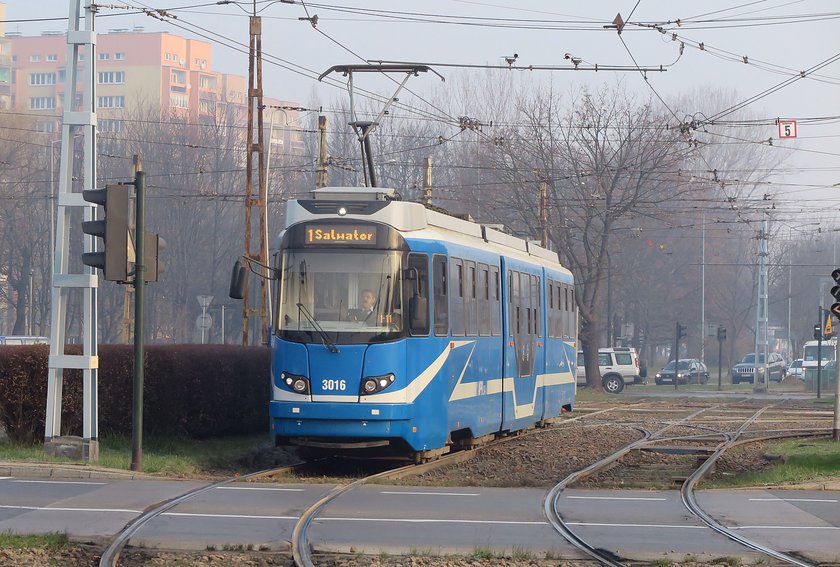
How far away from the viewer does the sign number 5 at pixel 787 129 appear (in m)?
33.0

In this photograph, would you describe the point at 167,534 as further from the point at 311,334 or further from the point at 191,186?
the point at 191,186

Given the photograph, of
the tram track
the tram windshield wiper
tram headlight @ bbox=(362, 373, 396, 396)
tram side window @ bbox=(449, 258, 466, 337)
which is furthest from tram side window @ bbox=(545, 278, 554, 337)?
the tram windshield wiper

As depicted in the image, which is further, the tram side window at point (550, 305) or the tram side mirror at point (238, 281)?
the tram side window at point (550, 305)

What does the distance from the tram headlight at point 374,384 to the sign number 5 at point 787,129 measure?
1989 cm

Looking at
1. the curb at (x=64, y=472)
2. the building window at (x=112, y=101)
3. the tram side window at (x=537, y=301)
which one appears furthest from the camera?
the building window at (x=112, y=101)

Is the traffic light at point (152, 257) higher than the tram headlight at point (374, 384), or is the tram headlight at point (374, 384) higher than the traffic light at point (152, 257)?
the traffic light at point (152, 257)

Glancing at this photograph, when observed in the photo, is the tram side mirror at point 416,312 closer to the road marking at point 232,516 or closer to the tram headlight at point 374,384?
the tram headlight at point 374,384

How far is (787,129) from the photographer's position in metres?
33.4

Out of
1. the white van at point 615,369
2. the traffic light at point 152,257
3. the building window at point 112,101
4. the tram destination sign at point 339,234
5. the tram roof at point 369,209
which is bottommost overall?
the white van at point 615,369

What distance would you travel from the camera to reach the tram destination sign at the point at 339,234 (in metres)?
16.5

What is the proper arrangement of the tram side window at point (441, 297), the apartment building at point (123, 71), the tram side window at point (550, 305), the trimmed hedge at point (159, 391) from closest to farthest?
the tram side window at point (441, 297), the trimmed hedge at point (159, 391), the tram side window at point (550, 305), the apartment building at point (123, 71)

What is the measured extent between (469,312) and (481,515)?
6.77 m

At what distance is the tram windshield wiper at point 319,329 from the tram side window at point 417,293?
3.25 ft

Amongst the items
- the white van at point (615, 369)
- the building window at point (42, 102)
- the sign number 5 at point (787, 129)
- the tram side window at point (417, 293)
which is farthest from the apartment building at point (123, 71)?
the tram side window at point (417, 293)
